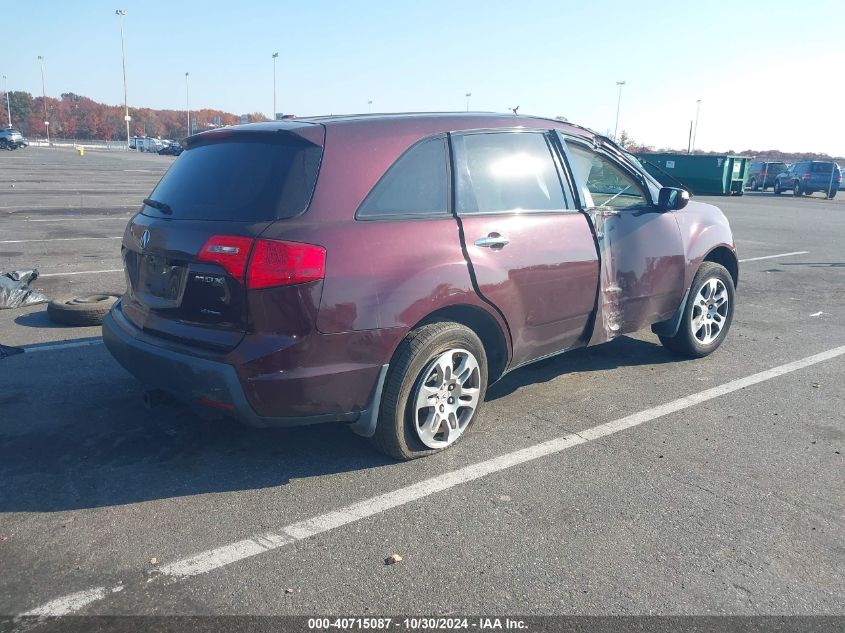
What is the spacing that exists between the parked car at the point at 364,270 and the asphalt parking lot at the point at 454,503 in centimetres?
40

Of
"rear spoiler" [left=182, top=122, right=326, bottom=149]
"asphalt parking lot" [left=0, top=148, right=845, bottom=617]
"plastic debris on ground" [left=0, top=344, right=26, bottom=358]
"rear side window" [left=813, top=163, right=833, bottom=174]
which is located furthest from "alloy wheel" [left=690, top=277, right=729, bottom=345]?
"rear side window" [left=813, top=163, right=833, bottom=174]

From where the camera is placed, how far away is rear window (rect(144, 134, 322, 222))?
350 cm

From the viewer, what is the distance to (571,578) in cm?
294

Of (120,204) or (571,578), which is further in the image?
(120,204)

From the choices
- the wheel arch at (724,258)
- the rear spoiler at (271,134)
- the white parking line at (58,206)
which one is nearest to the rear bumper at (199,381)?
the rear spoiler at (271,134)

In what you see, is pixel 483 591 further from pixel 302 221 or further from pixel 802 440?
pixel 802 440

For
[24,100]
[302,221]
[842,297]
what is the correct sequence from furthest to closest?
[24,100] → [842,297] → [302,221]

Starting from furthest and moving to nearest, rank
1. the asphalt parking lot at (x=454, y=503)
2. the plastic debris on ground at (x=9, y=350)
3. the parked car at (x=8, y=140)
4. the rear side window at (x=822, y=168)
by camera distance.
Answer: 1. the parked car at (x=8, y=140)
2. the rear side window at (x=822, y=168)
3. the plastic debris on ground at (x=9, y=350)
4. the asphalt parking lot at (x=454, y=503)

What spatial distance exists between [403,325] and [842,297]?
7.78 metres

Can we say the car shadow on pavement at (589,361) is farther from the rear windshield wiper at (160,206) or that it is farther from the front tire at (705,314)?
the rear windshield wiper at (160,206)

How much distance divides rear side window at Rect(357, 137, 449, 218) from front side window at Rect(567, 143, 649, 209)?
130cm

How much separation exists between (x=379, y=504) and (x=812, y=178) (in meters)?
39.0

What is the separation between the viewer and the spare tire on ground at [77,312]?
638cm

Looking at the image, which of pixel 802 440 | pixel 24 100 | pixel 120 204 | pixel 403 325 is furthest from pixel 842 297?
pixel 24 100
